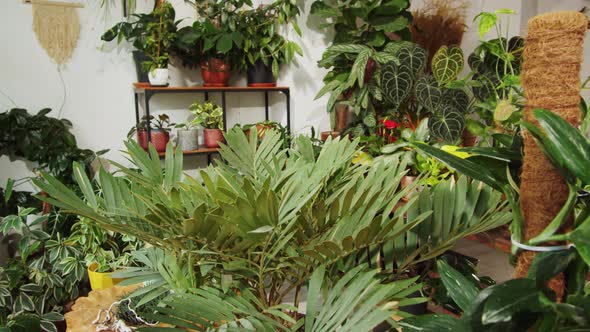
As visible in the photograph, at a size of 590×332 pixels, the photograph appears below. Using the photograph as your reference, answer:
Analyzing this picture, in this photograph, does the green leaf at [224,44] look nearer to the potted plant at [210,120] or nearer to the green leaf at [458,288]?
the potted plant at [210,120]

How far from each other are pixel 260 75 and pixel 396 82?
0.97m

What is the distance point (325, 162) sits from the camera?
792mm

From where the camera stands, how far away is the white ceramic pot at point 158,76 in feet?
9.00

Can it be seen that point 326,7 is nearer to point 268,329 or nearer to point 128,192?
point 128,192

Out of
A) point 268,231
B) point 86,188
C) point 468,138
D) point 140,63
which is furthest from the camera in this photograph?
point 468,138

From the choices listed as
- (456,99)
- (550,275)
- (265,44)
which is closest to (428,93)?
(456,99)

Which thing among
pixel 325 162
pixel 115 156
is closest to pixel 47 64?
pixel 115 156

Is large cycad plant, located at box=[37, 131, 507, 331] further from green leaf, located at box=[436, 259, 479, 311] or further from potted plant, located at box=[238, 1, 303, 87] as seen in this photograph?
potted plant, located at box=[238, 1, 303, 87]

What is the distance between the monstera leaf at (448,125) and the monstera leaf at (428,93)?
0.09 metres

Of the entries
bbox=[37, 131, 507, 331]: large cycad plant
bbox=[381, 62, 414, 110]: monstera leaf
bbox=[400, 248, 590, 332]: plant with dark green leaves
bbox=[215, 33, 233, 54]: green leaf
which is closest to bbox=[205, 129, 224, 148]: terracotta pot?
bbox=[215, 33, 233, 54]: green leaf

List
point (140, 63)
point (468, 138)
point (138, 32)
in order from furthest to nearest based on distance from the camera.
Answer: point (468, 138)
point (140, 63)
point (138, 32)

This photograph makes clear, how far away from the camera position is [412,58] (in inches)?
114

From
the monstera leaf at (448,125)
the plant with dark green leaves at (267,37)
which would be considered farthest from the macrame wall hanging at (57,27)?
the monstera leaf at (448,125)

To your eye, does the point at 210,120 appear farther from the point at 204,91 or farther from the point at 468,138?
the point at 468,138
